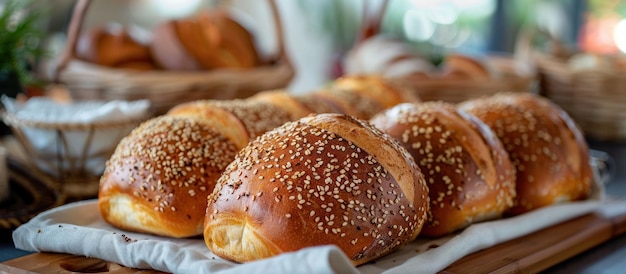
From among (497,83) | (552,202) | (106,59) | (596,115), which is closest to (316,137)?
(552,202)

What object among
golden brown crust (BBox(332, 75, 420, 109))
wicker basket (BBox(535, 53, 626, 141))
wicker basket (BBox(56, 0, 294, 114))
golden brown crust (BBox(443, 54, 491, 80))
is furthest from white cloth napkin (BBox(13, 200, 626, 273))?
wicker basket (BBox(535, 53, 626, 141))

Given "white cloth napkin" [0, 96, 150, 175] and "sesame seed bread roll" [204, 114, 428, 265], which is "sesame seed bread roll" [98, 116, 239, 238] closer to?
"sesame seed bread roll" [204, 114, 428, 265]

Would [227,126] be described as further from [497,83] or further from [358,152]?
[497,83]

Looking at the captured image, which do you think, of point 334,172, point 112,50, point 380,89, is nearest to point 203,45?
point 112,50

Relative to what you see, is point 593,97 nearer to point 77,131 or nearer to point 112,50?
point 112,50

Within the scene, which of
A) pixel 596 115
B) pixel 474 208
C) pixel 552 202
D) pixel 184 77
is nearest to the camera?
pixel 474 208

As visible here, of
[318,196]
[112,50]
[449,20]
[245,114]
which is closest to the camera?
[318,196]
